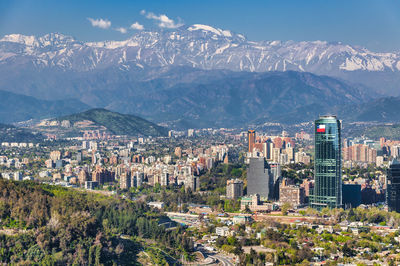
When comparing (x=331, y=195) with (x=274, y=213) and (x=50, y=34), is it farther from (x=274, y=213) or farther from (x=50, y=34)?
(x=50, y=34)

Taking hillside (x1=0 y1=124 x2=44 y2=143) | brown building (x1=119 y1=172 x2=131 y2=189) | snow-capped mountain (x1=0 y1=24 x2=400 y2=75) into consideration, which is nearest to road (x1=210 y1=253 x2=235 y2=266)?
brown building (x1=119 y1=172 x2=131 y2=189)

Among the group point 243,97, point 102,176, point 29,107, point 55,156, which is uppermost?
point 243,97

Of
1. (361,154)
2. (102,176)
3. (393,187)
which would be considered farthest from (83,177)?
(361,154)

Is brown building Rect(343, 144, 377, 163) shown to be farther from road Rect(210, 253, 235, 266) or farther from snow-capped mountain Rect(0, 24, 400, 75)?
snow-capped mountain Rect(0, 24, 400, 75)

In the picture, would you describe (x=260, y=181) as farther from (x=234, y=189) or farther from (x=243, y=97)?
(x=243, y=97)

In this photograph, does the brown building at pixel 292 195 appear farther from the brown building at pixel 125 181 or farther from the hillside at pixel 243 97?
the hillside at pixel 243 97
